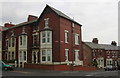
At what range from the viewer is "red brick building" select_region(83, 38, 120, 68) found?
49.6 metres

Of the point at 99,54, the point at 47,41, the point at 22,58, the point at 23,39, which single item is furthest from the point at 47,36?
the point at 99,54

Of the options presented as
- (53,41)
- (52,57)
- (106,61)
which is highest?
(53,41)

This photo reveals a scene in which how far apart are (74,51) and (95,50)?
20480 millimetres

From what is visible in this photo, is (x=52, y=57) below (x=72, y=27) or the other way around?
below

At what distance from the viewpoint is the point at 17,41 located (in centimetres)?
3653

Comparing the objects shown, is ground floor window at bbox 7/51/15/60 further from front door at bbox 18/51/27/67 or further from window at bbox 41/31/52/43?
window at bbox 41/31/52/43

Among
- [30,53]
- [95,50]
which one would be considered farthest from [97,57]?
[30,53]

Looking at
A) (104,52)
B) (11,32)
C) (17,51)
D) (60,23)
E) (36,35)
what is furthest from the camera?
(104,52)

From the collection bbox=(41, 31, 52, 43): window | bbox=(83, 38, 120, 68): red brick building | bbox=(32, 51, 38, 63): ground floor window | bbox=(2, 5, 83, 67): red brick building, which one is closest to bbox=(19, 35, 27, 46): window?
bbox=(2, 5, 83, 67): red brick building

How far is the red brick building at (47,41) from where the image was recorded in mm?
29188

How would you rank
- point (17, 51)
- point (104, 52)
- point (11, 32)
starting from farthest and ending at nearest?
point (104, 52) < point (11, 32) < point (17, 51)

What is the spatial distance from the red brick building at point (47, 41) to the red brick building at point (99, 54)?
14732 mm

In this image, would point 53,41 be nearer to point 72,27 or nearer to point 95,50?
point 72,27

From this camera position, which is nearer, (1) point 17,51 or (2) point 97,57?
(1) point 17,51
